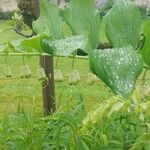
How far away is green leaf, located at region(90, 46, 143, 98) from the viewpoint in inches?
21.7

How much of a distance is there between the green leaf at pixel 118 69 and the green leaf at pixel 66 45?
19 millimetres

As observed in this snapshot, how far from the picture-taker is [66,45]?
57 centimetres

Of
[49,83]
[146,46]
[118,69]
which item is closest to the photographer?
[118,69]

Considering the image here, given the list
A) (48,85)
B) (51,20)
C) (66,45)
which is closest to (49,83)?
(48,85)

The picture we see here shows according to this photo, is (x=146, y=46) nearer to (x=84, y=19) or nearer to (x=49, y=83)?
(x=84, y=19)

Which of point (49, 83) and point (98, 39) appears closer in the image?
point (98, 39)

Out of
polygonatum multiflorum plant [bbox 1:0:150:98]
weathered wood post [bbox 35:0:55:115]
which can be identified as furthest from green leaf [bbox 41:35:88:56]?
weathered wood post [bbox 35:0:55:115]

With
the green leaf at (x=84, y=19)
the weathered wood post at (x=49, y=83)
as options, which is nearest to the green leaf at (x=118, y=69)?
the green leaf at (x=84, y=19)

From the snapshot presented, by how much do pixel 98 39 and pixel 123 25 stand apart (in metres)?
0.04

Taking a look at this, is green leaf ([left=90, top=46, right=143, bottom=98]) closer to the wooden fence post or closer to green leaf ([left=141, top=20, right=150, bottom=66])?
green leaf ([left=141, top=20, right=150, bottom=66])

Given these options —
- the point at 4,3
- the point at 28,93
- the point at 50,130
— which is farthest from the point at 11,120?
the point at 4,3

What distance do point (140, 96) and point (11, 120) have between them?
2.15 feet

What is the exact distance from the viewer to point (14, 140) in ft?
3.55

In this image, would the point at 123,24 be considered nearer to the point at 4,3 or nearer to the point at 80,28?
the point at 80,28
